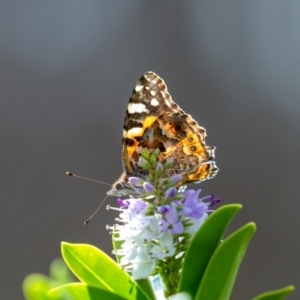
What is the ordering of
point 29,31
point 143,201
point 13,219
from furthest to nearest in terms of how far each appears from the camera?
point 29,31 < point 13,219 < point 143,201

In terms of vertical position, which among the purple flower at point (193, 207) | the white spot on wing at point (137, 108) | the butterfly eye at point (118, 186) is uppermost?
the white spot on wing at point (137, 108)

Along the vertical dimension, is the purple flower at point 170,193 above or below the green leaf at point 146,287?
above

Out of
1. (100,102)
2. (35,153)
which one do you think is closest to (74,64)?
(100,102)

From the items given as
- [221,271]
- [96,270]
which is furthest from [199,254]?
[96,270]

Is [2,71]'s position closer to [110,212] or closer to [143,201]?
[110,212]

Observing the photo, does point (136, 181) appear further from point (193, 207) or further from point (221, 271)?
point (221, 271)

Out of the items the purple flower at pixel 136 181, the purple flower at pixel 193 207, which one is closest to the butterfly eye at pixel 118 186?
the purple flower at pixel 136 181

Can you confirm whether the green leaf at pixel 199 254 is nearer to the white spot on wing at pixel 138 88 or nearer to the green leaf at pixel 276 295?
the green leaf at pixel 276 295
